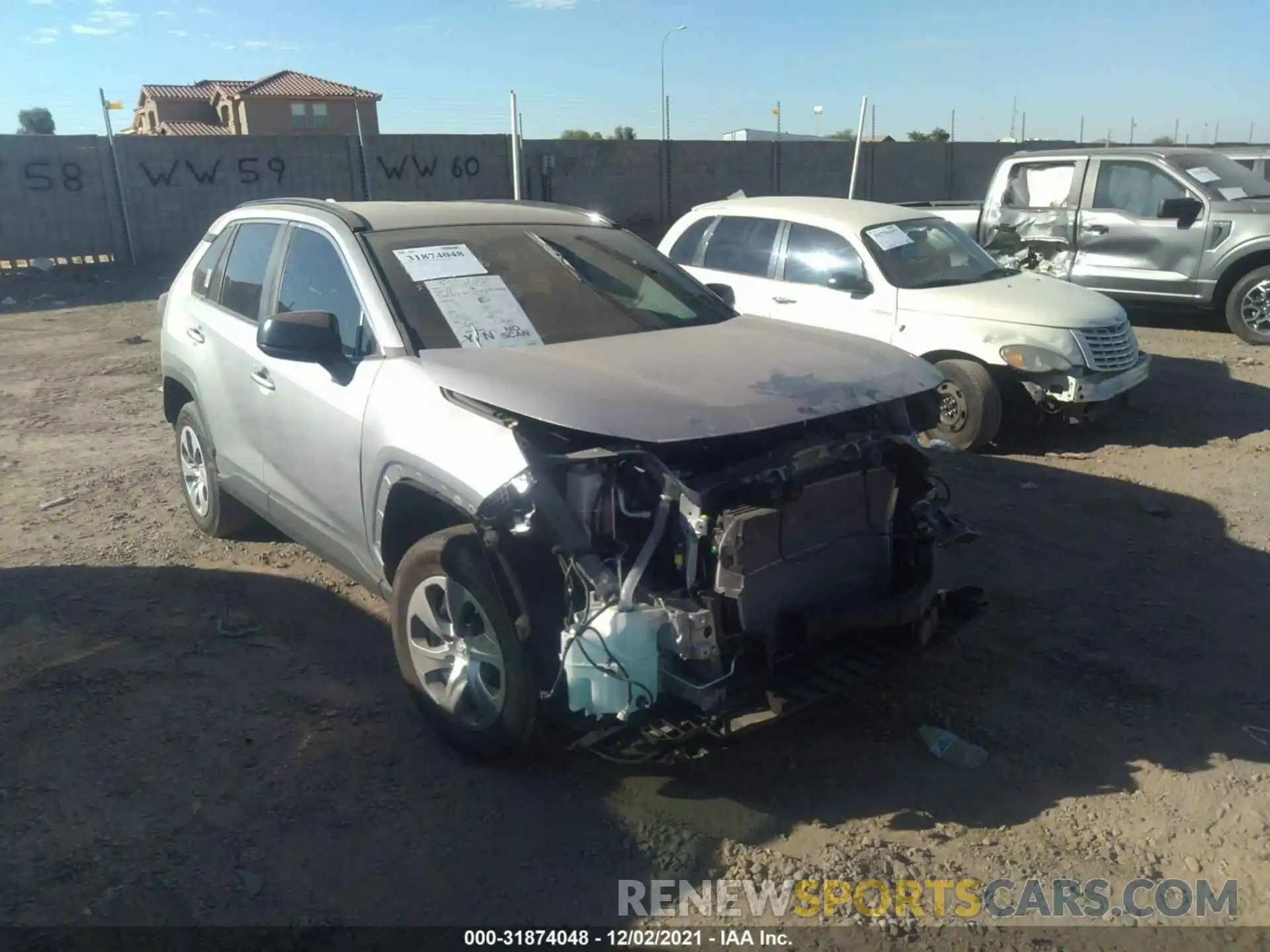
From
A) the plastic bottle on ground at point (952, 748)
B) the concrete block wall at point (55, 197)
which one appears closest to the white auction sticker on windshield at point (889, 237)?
the plastic bottle on ground at point (952, 748)

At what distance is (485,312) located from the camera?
12.9 feet

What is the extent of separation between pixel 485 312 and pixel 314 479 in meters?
1.01

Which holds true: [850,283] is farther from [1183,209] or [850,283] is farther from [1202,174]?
[1202,174]

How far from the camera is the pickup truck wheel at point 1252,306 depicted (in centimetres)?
1004

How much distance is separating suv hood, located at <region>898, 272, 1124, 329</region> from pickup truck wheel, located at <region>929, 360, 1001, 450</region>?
38 centimetres

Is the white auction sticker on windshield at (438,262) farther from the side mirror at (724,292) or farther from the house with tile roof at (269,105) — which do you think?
the house with tile roof at (269,105)

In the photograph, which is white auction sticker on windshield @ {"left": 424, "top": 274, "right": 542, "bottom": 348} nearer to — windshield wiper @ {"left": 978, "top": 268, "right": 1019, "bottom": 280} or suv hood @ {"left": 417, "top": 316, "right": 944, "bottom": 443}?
suv hood @ {"left": 417, "top": 316, "right": 944, "bottom": 443}

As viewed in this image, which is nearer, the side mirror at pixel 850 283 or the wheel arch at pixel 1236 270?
the side mirror at pixel 850 283

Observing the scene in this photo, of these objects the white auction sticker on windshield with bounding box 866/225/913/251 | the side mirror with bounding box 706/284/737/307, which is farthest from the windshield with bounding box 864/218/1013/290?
the side mirror with bounding box 706/284/737/307

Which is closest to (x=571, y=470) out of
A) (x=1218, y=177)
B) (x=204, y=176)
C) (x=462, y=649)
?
(x=462, y=649)

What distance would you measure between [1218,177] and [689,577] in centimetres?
1025

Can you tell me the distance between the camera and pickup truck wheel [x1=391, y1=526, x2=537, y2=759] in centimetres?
320

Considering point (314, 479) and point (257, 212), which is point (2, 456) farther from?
point (314, 479)

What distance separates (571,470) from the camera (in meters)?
3.10
